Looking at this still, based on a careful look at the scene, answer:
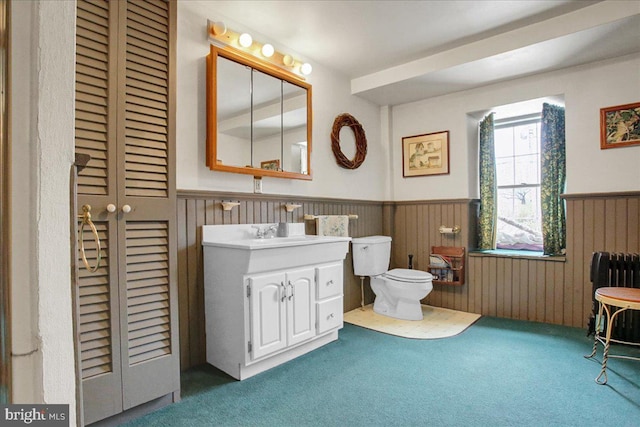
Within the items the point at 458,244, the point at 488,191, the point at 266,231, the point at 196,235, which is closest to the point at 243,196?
the point at 266,231

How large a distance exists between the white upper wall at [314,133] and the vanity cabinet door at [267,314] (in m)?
0.78

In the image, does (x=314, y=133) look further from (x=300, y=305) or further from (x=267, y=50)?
(x=300, y=305)

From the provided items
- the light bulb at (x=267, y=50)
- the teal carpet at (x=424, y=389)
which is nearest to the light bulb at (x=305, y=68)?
the light bulb at (x=267, y=50)

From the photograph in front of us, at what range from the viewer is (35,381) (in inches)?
23.8

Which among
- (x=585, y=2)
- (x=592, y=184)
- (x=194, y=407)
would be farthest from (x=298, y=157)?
(x=592, y=184)

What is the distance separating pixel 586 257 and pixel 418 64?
2.27 meters

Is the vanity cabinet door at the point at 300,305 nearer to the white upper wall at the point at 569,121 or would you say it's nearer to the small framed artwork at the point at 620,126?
the white upper wall at the point at 569,121

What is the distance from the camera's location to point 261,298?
2.17m

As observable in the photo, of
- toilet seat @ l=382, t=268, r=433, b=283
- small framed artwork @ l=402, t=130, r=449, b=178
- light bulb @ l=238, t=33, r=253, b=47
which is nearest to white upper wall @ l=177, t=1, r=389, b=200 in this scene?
light bulb @ l=238, t=33, r=253, b=47

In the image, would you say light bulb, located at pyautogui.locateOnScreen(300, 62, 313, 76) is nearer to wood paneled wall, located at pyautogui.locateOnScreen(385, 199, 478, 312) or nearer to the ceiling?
the ceiling

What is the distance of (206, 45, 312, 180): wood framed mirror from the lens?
7.83ft

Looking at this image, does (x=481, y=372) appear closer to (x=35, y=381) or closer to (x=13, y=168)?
(x=35, y=381)

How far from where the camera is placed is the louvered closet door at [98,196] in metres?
1.58

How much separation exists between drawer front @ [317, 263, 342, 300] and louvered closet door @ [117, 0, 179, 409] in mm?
1055
